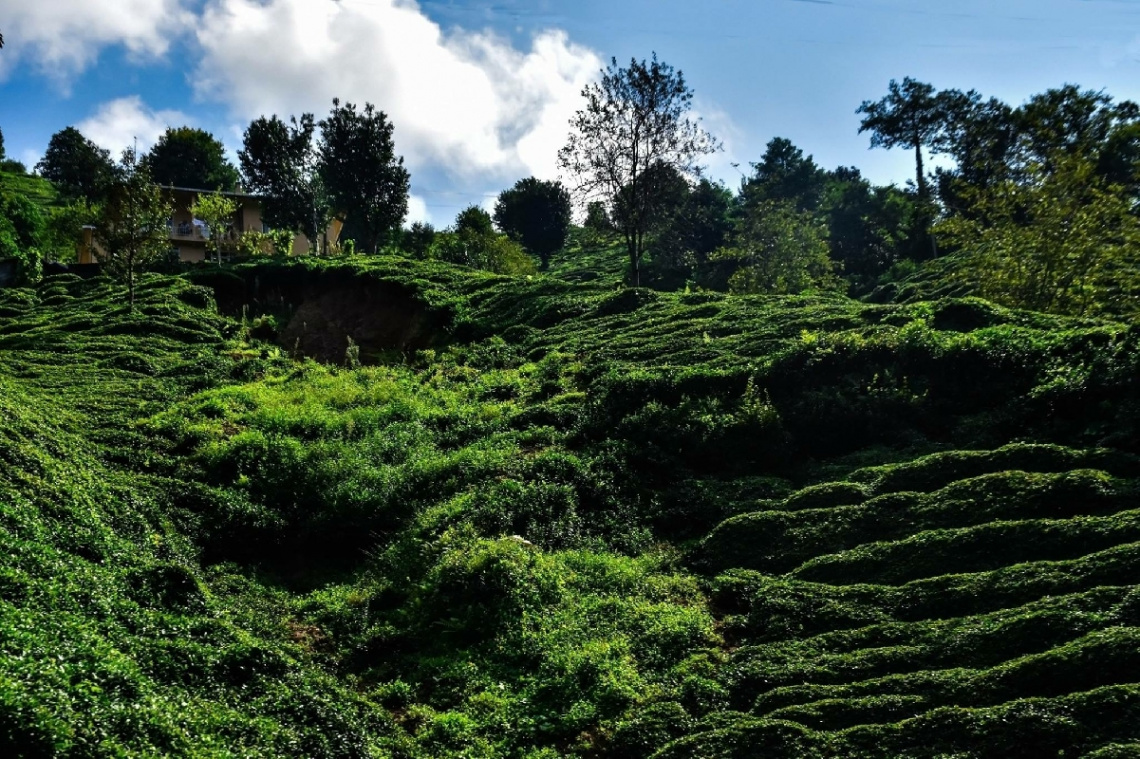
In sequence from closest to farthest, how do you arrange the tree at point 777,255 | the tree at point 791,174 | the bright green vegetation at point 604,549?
the bright green vegetation at point 604,549 < the tree at point 777,255 < the tree at point 791,174

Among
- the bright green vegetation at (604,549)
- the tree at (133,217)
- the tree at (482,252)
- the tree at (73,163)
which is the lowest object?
the bright green vegetation at (604,549)

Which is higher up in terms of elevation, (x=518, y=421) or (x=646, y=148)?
(x=646, y=148)

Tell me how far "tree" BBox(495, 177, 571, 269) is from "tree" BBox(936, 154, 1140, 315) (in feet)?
136

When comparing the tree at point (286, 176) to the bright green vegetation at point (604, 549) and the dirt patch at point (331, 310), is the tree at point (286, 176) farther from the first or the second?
the bright green vegetation at point (604, 549)

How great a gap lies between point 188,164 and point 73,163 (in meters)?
12.7

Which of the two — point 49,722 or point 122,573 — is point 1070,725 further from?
point 122,573

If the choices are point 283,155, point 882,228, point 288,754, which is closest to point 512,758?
point 288,754

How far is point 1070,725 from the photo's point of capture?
614 centimetres

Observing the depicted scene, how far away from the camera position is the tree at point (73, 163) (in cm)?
6144

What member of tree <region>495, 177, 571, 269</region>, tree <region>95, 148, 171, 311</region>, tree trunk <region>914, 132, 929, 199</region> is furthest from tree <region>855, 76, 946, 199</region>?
tree <region>95, 148, 171, 311</region>

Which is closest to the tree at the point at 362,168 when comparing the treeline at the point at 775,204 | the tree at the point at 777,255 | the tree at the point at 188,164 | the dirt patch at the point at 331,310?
the treeline at the point at 775,204

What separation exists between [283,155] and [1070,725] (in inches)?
1660

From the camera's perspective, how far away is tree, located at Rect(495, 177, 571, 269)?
196ft

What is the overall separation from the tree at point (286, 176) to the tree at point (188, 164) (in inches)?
764
